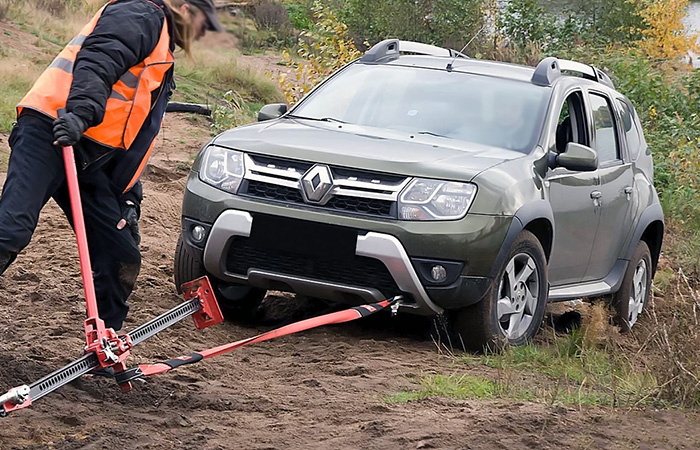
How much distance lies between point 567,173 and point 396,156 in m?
1.34

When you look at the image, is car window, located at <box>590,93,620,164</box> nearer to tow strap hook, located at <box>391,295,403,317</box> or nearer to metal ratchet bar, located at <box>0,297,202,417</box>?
tow strap hook, located at <box>391,295,403,317</box>

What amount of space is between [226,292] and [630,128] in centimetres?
321

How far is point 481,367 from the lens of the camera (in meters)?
6.05

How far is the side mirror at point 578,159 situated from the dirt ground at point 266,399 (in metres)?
1.27

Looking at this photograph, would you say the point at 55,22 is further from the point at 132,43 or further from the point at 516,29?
the point at 132,43

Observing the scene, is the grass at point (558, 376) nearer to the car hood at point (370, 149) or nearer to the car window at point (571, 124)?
the car hood at point (370, 149)

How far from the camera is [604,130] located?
785 centimetres

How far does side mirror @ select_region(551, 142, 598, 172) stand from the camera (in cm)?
669

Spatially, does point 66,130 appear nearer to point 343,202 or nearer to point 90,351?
point 90,351

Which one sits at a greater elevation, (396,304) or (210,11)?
(210,11)

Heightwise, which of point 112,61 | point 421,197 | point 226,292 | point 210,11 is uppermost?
point 210,11

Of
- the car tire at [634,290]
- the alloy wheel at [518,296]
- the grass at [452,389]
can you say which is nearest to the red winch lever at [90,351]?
the grass at [452,389]

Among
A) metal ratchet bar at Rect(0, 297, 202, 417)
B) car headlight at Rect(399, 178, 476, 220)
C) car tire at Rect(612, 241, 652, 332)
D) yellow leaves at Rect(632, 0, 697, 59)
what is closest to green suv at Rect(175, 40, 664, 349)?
car headlight at Rect(399, 178, 476, 220)

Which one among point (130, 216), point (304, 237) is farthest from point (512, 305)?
point (130, 216)
